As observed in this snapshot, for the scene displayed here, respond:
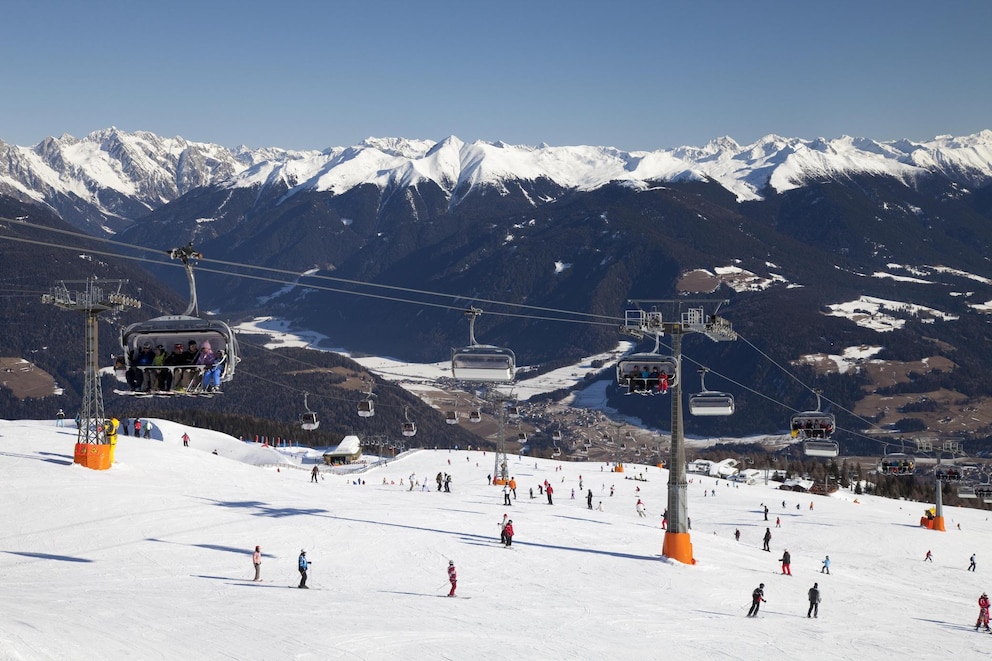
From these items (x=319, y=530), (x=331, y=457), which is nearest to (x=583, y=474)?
(x=331, y=457)

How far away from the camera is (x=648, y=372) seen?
46.0 metres

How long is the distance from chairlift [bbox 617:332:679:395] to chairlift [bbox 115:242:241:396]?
19.4 meters

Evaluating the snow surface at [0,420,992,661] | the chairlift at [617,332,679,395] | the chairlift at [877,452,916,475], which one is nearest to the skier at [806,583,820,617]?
the snow surface at [0,420,992,661]

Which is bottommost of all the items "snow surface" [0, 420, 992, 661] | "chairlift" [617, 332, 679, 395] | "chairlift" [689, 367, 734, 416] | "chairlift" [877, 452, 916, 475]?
"snow surface" [0, 420, 992, 661]

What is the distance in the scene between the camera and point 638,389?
46.3m

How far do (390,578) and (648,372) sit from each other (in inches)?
496

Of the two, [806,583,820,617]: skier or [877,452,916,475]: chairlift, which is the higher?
[877,452,916,475]: chairlift

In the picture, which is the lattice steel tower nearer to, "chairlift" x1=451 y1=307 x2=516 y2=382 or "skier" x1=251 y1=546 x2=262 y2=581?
"skier" x1=251 y1=546 x2=262 y2=581

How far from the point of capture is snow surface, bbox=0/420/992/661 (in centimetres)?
3219

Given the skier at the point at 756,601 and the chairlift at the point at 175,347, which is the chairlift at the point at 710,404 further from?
the chairlift at the point at 175,347

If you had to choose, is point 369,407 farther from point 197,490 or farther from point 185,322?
point 185,322

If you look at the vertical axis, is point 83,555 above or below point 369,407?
below

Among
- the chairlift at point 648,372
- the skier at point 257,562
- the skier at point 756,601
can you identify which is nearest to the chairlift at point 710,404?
the chairlift at point 648,372

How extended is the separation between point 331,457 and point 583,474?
29.9 m
